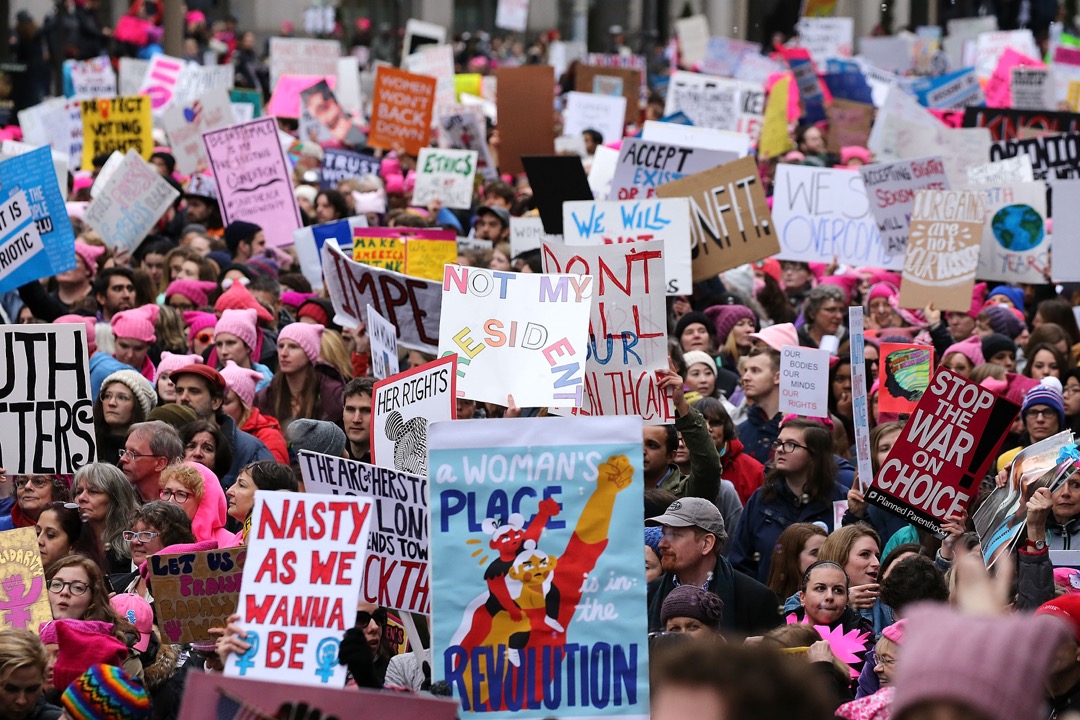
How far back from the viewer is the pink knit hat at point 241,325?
31.1ft

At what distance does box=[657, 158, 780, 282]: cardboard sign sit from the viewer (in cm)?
1148

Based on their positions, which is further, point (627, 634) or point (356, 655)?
point (627, 634)

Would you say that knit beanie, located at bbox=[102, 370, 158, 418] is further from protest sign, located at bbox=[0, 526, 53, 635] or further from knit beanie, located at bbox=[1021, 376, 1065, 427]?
knit beanie, located at bbox=[1021, 376, 1065, 427]

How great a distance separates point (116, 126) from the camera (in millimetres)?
17641

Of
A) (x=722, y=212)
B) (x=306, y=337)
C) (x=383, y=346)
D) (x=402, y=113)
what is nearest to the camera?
(x=383, y=346)

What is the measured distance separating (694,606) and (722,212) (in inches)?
242

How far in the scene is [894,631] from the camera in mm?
5152

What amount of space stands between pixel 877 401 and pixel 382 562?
447 cm

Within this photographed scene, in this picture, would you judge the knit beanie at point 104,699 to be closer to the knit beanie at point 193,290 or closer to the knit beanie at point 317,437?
the knit beanie at point 317,437

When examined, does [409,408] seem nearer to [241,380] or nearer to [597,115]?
[241,380]

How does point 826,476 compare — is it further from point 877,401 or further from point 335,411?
point 335,411

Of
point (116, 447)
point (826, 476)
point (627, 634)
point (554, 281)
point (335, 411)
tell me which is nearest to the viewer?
point (627, 634)

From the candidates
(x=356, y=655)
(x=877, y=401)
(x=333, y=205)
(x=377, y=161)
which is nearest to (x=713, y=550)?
(x=356, y=655)

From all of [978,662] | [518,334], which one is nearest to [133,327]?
[518,334]
